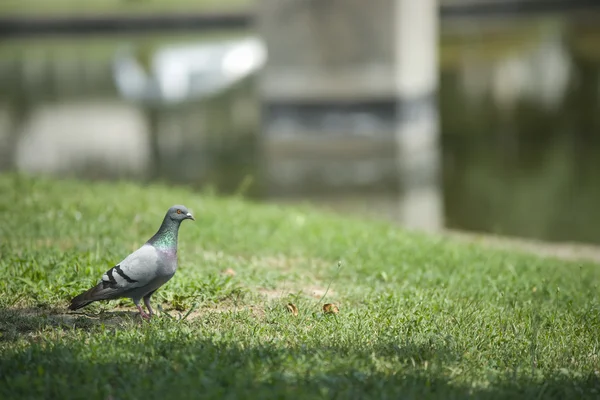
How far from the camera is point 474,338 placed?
5.33 m

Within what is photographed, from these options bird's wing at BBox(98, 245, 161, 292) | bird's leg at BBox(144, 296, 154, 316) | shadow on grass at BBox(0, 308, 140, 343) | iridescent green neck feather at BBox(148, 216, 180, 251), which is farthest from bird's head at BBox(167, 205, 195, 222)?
shadow on grass at BBox(0, 308, 140, 343)

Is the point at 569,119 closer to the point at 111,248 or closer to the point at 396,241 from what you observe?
the point at 396,241

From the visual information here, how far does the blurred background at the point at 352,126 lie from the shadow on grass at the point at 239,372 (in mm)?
5572

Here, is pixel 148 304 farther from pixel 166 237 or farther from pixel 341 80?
pixel 341 80

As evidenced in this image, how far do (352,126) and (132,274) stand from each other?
1498 centimetres

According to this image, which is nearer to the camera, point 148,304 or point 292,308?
point 148,304

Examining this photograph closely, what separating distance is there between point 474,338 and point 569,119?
16.9 meters

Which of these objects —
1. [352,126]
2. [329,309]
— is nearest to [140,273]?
[329,309]

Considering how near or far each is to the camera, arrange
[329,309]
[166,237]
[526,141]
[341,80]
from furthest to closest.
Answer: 1. [341,80]
2. [526,141]
3. [329,309]
4. [166,237]

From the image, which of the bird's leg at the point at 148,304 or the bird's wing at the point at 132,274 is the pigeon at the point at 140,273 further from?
the bird's leg at the point at 148,304

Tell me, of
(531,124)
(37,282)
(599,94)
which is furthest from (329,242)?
(599,94)

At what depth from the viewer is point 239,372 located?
4422 mm

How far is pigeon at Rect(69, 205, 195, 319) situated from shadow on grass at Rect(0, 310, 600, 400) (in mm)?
259

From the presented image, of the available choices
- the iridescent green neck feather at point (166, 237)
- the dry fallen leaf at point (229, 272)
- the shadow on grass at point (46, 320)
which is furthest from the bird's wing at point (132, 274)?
the dry fallen leaf at point (229, 272)
